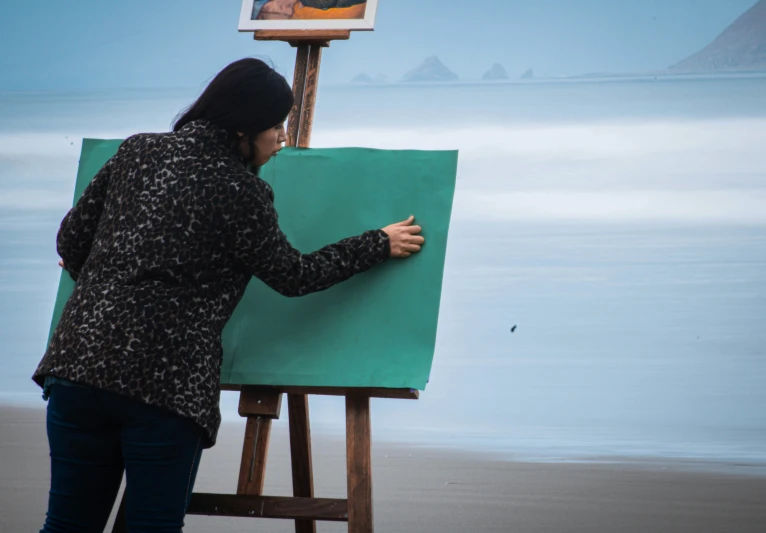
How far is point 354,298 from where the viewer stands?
187 cm

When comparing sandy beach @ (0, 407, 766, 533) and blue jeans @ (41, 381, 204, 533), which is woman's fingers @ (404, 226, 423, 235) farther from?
sandy beach @ (0, 407, 766, 533)

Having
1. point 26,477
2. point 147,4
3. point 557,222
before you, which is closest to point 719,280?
point 557,222

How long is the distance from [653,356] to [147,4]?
399 cm

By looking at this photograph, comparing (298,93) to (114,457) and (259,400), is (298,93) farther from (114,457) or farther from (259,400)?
(114,457)

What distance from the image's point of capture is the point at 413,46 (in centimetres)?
628

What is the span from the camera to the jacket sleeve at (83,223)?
1.51 meters

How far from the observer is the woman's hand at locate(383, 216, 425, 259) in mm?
1821

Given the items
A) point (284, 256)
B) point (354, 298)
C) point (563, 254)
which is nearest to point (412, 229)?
point (354, 298)

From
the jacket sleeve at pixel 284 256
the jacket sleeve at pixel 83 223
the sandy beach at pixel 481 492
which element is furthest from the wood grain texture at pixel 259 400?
the sandy beach at pixel 481 492

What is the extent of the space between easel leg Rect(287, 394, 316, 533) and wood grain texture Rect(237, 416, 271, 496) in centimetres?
10

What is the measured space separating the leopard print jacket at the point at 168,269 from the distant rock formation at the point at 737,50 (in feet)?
16.7

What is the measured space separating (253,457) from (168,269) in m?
0.64

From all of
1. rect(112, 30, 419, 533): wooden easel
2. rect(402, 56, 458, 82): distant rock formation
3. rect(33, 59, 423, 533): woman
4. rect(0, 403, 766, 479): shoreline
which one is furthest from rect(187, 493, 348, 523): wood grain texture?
rect(402, 56, 458, 82): distant rock formation

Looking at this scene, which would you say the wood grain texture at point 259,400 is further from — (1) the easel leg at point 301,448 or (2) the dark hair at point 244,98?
(2) the dark hair at point 244,98
